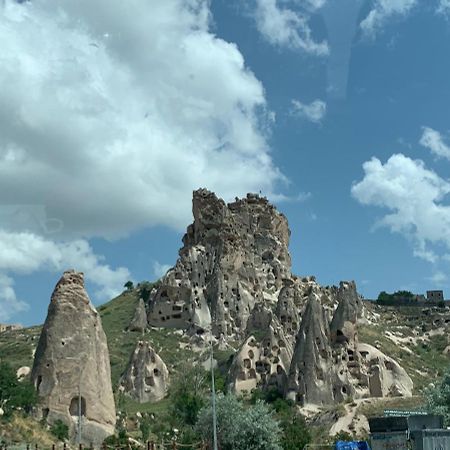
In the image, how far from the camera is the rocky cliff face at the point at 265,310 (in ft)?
202

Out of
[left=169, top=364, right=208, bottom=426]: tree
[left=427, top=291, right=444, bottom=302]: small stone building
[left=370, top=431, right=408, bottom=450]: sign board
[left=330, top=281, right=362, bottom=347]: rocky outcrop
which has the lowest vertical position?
[left=370, top=431, right=408, bottom=450]: sign board

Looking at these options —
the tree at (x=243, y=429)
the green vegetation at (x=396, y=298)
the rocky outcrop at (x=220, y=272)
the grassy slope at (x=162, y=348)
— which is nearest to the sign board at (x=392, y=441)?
the tree at (x=243, y=429)

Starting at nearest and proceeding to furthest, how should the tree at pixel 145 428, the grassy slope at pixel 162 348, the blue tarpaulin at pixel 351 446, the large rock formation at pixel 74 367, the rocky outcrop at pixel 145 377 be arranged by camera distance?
1. the blue tarpaulin at pixel 351 446
2. the large rock formation at pixel 74 367
3. the tree at pixel 145 428
4. the rocky outcrop at pixel 145 377
5. the grassy slope at pixel 162 348

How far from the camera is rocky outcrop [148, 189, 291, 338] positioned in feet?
279

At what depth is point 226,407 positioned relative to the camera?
40.1 metres

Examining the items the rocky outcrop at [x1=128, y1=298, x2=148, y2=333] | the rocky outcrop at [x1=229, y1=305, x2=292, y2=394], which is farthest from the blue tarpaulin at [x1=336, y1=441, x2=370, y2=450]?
the rocky outcrop at [x1=128, y1=298, x2=148, y2=333]

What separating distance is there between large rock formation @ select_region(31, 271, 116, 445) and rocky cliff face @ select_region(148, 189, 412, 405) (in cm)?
2157

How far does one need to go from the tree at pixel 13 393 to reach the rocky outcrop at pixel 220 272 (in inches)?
1682

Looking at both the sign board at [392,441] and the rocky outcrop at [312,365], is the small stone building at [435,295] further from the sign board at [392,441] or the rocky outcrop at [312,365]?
the sign board at [392,441]

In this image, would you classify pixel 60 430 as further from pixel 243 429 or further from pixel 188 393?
pixel 188 393

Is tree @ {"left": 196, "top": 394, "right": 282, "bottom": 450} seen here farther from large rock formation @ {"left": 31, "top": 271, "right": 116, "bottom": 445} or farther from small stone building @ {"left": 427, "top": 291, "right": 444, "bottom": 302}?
small stone building @ {"left": 427, "top": 291, "right": 444, "bottom": 302}

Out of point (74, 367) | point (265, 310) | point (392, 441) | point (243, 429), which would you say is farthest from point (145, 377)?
point (392, 441)

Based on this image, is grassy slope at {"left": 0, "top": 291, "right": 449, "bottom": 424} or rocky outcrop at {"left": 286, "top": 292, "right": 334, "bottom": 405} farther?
grassy slope at {"left": 0, "top": 291, "right": 449, "bottom": 424}

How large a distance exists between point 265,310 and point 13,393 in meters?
41.2
